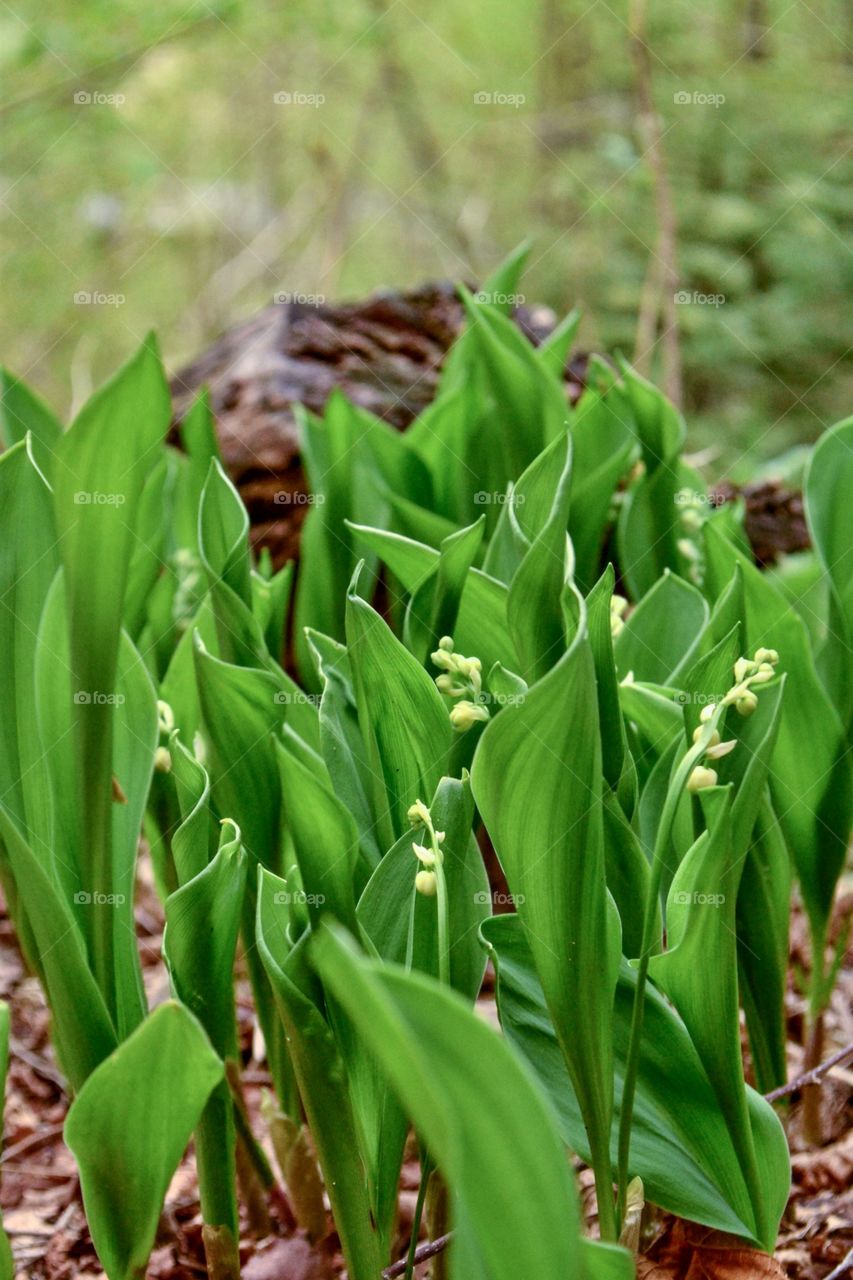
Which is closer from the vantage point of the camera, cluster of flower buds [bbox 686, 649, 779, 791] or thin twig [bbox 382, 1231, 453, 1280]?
cluster of flower buds [bbox 686, 649, 779, 791]

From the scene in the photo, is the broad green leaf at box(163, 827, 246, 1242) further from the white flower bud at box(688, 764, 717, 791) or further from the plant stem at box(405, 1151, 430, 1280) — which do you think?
the white flower bud at box(688, 764, 717, 791)

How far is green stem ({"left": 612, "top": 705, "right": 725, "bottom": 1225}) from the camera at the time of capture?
69 cm

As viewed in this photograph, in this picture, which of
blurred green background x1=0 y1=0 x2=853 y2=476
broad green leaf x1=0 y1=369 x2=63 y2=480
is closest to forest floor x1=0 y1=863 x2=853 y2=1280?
broad green leaf x1=0 y1=369 x2=63 y2=480

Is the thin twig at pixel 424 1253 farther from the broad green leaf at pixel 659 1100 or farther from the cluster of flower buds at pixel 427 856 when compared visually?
the cluster of flower buds at pixel 427 856

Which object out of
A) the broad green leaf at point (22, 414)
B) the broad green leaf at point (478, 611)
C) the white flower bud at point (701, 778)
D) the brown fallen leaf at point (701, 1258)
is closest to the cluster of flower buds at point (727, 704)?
the white flower bud at point (701, 778)

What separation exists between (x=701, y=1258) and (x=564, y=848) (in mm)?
385

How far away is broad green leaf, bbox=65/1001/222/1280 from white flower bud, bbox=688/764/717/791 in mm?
325

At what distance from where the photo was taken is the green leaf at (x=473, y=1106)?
0.44 m

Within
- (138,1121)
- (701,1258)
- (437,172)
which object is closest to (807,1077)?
(701,1258)

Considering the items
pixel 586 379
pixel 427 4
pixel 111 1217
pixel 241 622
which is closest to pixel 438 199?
pixel 427 4

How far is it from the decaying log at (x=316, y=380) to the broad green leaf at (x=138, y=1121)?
4.20 feet

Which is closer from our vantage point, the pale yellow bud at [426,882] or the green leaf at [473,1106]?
the green leaf at [473,1106]

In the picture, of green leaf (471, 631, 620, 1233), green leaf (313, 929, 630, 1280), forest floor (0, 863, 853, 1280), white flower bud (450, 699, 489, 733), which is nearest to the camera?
green leaf (313, 929, 630, 1280)

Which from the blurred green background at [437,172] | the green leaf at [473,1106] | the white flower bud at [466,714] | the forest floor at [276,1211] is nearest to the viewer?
the green leaf at [473,1106]
